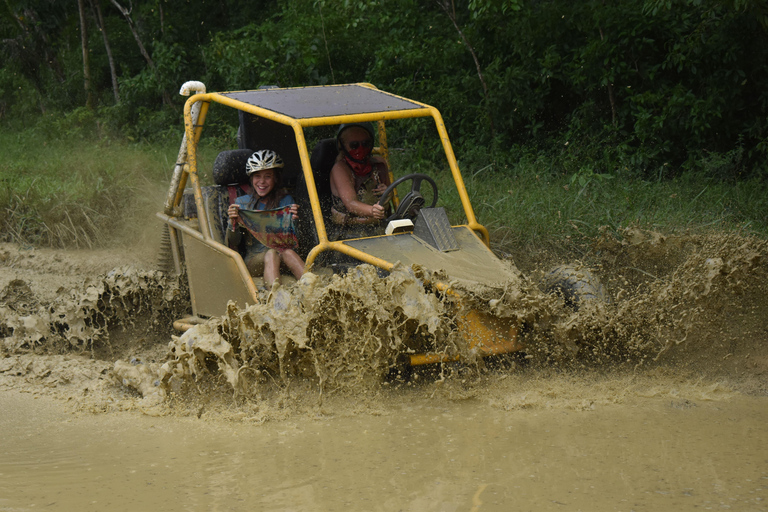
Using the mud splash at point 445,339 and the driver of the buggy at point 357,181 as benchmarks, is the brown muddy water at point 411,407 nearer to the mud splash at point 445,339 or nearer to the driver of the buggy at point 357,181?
the mud splash at point 445,339

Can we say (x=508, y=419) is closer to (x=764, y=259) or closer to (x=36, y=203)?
(x=764, y=259)

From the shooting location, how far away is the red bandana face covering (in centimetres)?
531

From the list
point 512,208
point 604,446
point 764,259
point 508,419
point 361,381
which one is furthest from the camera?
point 512,208

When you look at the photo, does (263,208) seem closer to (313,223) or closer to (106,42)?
(313,223)

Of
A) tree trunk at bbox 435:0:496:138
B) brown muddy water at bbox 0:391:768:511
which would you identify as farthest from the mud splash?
tree trunk at bbox 435:0:496:138

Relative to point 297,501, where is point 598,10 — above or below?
above

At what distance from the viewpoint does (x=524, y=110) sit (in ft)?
31.8

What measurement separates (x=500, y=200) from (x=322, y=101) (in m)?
2.70

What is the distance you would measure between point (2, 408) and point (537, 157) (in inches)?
262

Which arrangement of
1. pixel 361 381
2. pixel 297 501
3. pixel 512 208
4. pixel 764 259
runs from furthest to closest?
pixel 512 208
pixel 764 259
pixel 361 381
pixel 297 501

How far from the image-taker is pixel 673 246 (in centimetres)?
529

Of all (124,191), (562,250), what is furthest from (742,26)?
(124,191)

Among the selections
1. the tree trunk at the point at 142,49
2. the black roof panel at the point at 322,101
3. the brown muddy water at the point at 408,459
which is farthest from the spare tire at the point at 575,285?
the tree trunk at the point at 142,49

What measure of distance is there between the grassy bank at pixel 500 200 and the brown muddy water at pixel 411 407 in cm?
138
